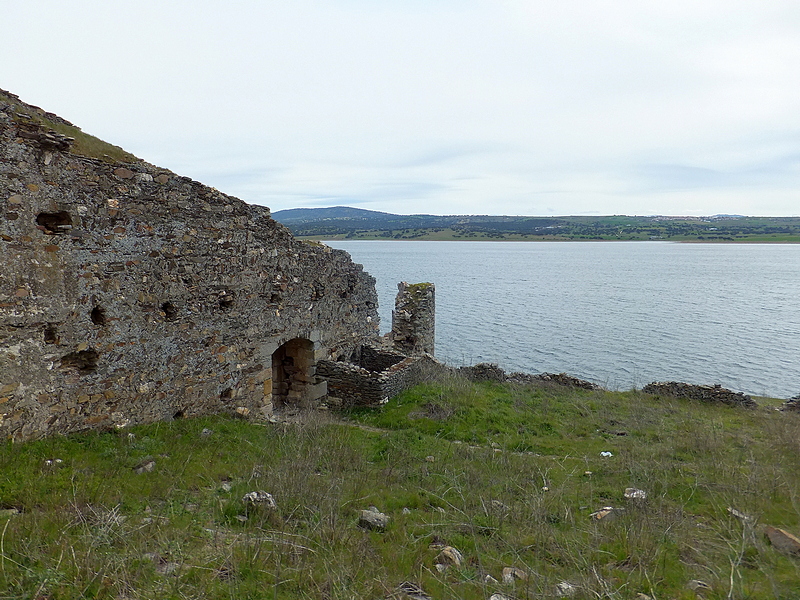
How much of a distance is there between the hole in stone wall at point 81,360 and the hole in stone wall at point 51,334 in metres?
0.32

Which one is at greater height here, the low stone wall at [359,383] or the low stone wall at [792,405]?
the low stone wall at [359,383]

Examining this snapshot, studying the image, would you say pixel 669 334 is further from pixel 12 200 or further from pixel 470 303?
pixel 12 200

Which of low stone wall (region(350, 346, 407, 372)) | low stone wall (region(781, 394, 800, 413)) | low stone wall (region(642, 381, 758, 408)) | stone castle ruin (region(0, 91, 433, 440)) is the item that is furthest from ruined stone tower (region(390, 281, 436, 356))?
low stone wall (region(781, 394, 800, 413))

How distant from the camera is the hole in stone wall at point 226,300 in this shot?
10.1m

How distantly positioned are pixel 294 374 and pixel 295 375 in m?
0.04

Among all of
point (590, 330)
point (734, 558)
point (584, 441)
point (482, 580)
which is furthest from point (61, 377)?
point (590, 330)

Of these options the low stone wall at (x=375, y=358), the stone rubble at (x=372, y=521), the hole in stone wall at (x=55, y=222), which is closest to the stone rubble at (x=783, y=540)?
the stone rubble at (x=372, y=521)

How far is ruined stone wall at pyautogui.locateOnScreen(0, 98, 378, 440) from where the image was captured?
23.4ft

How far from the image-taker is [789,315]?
42.8 m

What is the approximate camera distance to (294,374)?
527 inches

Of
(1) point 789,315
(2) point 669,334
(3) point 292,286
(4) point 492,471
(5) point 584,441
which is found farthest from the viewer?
(1) point 789,315

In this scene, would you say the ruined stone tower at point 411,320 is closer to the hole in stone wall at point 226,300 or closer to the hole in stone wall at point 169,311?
the hole in stone wall at point 226,300

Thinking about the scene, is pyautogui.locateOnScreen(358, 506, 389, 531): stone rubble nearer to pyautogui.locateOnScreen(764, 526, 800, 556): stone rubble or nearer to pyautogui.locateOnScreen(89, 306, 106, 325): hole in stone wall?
pyautogui.locateOnScreen(764, 526, 800, 556): stone rubble

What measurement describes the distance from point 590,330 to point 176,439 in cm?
3411
